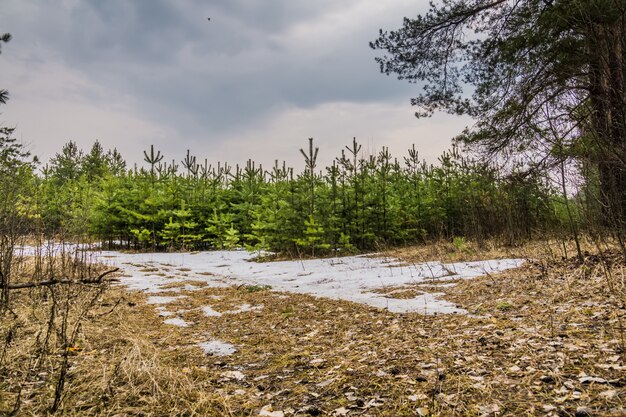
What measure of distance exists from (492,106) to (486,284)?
535 cm

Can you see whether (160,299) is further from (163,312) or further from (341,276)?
(341,276)

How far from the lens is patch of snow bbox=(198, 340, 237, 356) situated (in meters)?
3.29

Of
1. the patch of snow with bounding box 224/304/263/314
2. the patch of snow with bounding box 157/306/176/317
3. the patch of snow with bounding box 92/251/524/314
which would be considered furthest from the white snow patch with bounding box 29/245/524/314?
the patch of snow with bounding box 224/304/263/314

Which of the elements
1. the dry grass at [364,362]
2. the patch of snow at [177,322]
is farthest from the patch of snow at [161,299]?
the patch of snow at [177,322]

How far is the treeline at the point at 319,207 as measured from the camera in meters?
10.6

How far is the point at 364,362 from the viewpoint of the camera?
2.82 meters

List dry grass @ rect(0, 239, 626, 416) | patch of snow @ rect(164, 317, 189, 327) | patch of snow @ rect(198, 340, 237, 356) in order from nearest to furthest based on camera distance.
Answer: dry grass @ rect(0, 239, 626, 416), patch of snow @ rect(198, 340, 237, 356), patch of snow @ rect(164, 317, 189, 327)

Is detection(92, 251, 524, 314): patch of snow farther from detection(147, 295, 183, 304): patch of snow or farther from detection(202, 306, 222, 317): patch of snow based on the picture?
detection(202, 306, 222, 317): patch of snow

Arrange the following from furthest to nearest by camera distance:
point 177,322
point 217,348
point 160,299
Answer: point 160,299, point 177,322, point 217,348

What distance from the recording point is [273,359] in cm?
307

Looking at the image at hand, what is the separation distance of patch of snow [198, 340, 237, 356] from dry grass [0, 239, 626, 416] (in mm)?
94

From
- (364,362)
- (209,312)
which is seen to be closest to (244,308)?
(209,312)

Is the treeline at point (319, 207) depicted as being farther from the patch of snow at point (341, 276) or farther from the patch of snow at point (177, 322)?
the patch of snow at point (177, 322)

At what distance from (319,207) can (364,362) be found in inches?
354
